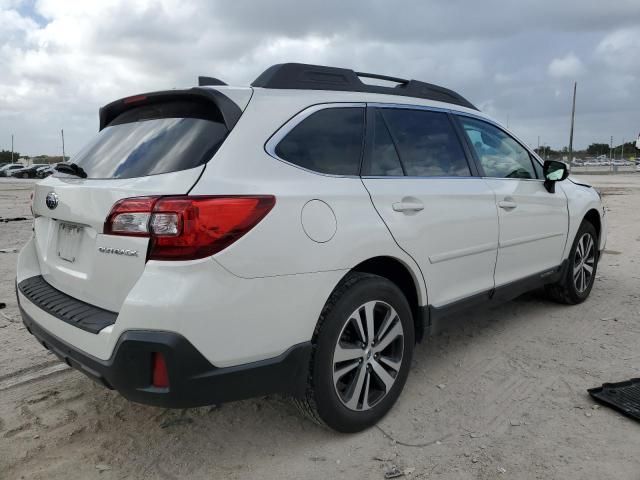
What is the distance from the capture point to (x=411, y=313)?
9.80 feet

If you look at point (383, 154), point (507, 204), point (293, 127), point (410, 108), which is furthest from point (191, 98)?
point (507, 204)

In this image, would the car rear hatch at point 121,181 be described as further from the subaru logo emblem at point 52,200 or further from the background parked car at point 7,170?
the background parked car at point 7,170

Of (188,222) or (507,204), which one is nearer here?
(188,222)

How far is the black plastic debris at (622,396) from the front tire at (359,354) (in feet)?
3.77

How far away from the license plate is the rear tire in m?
3.96

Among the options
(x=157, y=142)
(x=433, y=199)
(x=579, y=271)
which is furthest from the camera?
(x=579, y=271)

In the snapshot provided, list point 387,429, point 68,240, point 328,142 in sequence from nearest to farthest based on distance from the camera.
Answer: point 68,240
point 328,142
point 387,429

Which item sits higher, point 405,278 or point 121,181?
point 121,181

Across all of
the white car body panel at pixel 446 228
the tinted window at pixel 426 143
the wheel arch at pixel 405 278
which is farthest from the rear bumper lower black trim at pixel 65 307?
the tinted window at pixel 426 143

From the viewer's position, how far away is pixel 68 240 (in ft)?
8.37

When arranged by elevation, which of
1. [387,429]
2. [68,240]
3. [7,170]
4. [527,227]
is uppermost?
[7,170]

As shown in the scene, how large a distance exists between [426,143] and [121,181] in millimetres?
1826

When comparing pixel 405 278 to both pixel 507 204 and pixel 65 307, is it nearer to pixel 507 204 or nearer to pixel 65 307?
pixel 507 204

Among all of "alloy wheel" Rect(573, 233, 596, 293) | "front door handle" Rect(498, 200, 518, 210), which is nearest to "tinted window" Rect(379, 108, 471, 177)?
"front door handle" Rect(498, 200, 518, 210)
